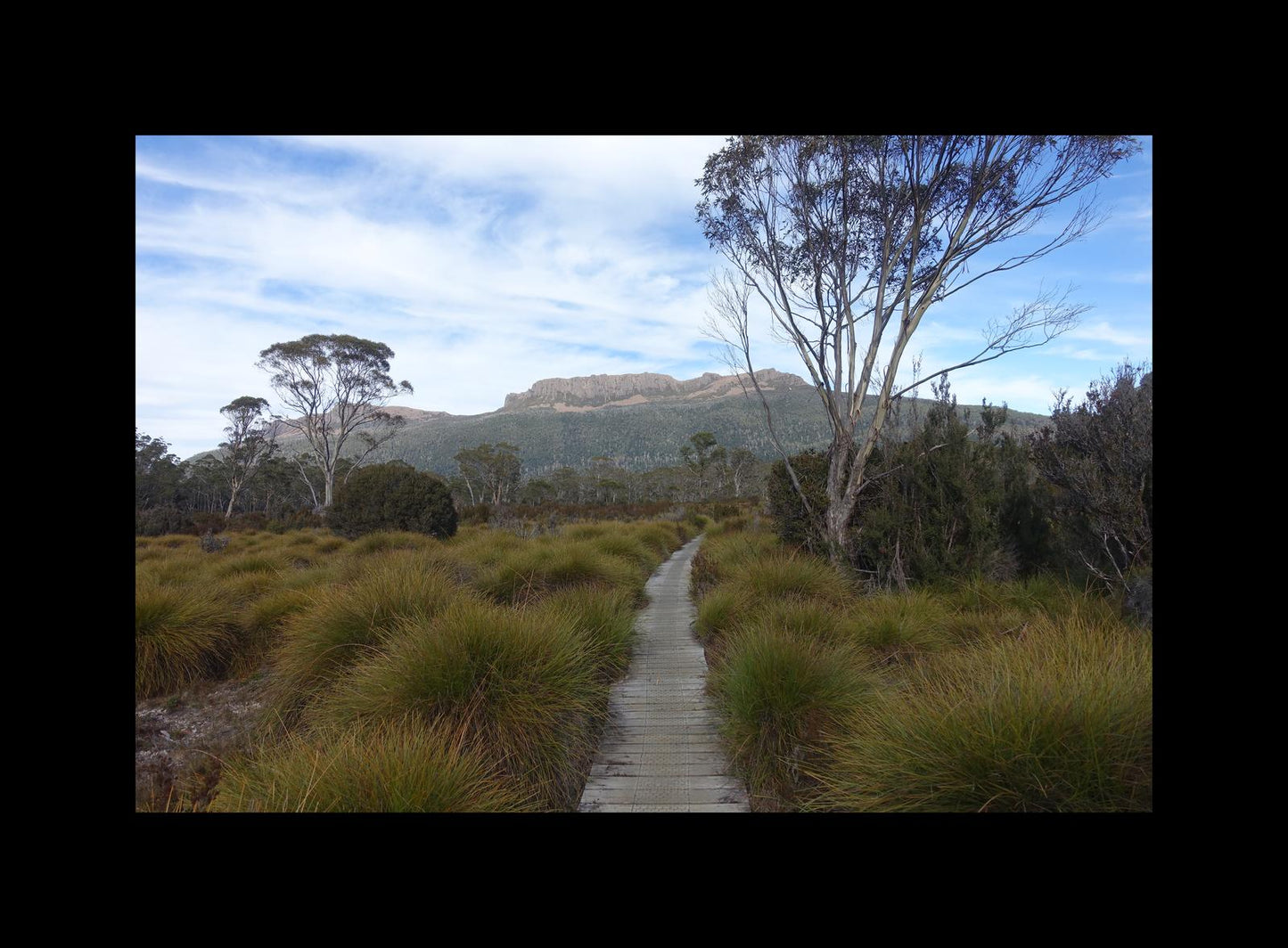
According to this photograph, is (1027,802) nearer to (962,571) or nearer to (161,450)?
(962,571)

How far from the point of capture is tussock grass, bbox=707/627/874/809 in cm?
318

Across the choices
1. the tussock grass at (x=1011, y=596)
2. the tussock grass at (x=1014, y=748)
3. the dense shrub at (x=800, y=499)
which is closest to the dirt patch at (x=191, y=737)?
the tussock grass at (x=1014, y=748)

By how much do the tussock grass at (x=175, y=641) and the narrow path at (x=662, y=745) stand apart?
460 centimetres

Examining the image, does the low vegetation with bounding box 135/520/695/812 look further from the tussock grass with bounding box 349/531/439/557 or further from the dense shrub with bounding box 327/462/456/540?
the dense shrub with bounding box 327/462/456/540

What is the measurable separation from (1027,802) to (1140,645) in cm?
179

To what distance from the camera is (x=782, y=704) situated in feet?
11.5

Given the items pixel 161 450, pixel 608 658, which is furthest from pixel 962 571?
pixel 161 450

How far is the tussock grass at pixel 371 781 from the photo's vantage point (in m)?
2.35

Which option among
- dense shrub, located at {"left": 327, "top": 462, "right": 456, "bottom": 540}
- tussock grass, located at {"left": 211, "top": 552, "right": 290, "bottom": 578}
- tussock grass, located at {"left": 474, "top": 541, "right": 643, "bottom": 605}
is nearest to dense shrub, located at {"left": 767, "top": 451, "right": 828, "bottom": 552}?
tussock grass, located at {"left": 474, "top": 541, "right": 643, "bottom": 605}

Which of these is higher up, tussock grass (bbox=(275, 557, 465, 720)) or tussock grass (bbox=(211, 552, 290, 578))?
tussock grass (bbox=(275, 557, 465, 720))

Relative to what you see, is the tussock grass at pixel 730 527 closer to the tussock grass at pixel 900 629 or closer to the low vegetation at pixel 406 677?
the low vegetation at pixel 406 677

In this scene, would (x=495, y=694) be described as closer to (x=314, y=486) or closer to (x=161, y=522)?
(x=161, y=522)

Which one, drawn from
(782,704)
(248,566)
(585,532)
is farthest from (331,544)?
(782,704)

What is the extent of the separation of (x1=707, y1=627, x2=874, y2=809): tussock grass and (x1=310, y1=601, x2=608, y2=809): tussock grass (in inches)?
41.7
